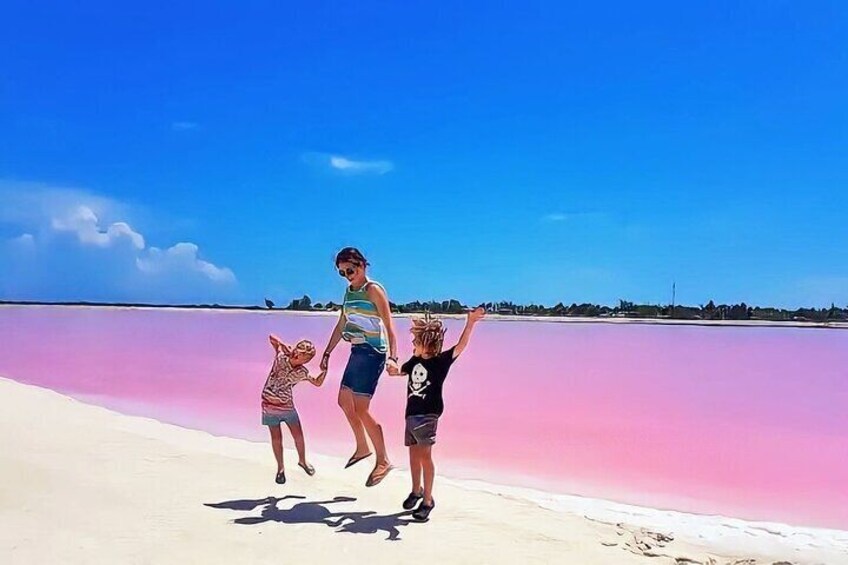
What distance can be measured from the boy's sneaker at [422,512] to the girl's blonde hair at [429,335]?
0.89 m

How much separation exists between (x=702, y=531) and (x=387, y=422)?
4598 millimetres

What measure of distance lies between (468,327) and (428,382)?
1.33 ft

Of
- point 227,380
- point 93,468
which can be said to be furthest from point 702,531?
point 227,380

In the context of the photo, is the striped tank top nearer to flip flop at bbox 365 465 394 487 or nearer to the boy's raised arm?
the boy's raised arm

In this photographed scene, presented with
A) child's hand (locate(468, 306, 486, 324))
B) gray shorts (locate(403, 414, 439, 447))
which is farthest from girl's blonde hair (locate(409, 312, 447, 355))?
gray shorts (locate(403, 414, 439, 447))

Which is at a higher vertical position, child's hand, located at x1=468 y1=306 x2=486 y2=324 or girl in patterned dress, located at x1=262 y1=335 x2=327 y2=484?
child's hand, located at x1=468 y1=306 x2=486 y2=324

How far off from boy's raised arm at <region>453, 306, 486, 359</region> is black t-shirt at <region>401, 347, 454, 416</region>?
0.14 feet

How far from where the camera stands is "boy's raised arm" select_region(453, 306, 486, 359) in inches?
176

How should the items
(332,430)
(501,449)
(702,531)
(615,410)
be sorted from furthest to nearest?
1. (615,410)
2. (332,430)
3. (501,449)
4. (702,531)

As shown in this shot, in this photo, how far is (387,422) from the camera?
29.3 ft

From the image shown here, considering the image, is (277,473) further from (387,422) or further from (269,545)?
(387,422)

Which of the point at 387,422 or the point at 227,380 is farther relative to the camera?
the point at 227,380

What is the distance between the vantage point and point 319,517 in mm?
4406

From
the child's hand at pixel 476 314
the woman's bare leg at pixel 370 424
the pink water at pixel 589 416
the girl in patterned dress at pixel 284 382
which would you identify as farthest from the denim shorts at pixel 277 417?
the pink water at pixel 589 416
